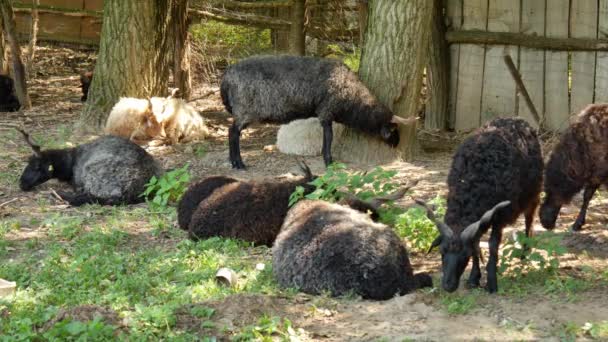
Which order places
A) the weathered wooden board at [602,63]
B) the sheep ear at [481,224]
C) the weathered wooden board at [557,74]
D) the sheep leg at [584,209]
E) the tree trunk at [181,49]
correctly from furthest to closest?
1. the tree trunk at [181,49]
2. the weathered wooden board at [557,74]
3. the weathered wooden board at [602,63]
4. the sheep leg at [584,209]
5. the sheep ear at [481,224]

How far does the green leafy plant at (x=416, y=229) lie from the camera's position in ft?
23.1

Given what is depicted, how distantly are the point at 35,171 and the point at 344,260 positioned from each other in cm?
502

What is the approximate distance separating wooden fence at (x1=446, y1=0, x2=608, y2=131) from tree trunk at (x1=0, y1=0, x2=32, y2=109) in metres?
6.94

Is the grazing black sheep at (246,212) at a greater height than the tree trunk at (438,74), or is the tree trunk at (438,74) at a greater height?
the tree trunk at (438,74)

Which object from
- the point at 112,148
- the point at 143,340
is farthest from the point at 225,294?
the point at 112,148

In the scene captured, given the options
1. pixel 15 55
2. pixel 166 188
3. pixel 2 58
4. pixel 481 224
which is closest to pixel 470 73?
pixel 166 188

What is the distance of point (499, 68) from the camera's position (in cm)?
1181

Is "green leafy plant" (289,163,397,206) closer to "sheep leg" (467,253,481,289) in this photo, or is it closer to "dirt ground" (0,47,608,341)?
"dirt ground" (0,47,608,341)

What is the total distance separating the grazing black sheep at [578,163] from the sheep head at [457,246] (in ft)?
6.13

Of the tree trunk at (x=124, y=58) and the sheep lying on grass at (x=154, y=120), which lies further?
the tree trunk at (x=124, y=58)

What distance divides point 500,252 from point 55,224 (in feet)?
13.6

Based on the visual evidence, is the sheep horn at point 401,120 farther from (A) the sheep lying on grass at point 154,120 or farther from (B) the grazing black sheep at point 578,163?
(A) the sheep lying on grass at point 154,120


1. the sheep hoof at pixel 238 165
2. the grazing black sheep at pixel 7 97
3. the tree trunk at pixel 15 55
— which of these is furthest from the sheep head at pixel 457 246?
the grazing black sheep at pixel 7 97

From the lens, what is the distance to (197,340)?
5000 millimetres
